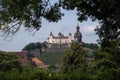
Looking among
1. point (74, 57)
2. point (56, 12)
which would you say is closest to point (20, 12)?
point (56, 12)

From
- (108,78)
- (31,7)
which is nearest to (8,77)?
(108,78)

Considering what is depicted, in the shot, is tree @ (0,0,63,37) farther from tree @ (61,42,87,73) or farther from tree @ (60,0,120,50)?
tree @ (61,42,87,73)

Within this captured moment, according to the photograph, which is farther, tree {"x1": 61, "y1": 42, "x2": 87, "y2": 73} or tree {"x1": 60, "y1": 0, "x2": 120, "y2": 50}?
tree {"x1": 61, "y1": 42, "x2": 87, "y2": 73}

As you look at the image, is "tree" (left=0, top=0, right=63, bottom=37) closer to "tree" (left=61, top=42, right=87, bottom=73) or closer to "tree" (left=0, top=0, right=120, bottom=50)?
"tree" (left=0, top=0, right=120, bottom=50)

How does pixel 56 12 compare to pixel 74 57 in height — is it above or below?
above

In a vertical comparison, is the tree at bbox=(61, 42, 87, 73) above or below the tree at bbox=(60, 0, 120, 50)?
below

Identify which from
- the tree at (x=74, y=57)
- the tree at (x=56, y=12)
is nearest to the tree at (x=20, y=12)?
the tree at (x=56, y=12)

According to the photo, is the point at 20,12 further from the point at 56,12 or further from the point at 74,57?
the point at 74,57

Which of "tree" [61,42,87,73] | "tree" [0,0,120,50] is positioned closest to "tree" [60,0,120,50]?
"tree" [0,0,120,50]

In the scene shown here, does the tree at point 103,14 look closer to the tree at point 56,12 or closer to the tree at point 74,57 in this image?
the tree at point 56,12

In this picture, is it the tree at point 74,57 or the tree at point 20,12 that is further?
the tree at point 74,57

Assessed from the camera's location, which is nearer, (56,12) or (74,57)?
(56,12)

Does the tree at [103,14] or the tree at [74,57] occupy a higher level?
the tree at [103,14]

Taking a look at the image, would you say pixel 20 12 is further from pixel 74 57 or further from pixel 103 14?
pixel 74 57
